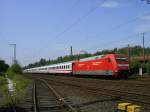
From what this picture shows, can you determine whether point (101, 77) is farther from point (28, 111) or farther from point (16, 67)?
point (16, 67)

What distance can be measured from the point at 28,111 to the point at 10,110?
2.87 feet

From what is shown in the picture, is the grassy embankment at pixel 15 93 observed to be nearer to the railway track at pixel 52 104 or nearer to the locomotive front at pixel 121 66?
the railway track at pixel 52 104

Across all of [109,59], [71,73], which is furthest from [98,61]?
[71,73]

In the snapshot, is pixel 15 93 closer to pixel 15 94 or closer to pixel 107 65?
Result: pixel 15 94

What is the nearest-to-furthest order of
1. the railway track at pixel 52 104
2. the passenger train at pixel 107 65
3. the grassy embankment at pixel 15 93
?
1. the railway track at pixel 52 104
2. the grassy embankment at pixel 15 93
3. the passenger train at pixel 107 65

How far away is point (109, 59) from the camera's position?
1439 inches

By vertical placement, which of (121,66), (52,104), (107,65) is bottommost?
(52,104)

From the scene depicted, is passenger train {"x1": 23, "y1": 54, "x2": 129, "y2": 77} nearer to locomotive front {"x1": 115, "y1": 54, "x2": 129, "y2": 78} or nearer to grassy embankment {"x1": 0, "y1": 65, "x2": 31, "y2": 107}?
locomotive front {"x1": 115, "y1": 54, "x2": 129, "y2": 78}

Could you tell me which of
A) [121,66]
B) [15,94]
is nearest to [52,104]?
[15,94]

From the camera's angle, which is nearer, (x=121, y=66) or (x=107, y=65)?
(x=121, y=66)

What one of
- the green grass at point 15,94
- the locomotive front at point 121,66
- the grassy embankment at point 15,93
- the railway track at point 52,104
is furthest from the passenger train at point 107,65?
the railway track at point 52,104

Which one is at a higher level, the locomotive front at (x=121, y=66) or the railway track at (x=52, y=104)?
the locomotive front at (x=121, y=66)

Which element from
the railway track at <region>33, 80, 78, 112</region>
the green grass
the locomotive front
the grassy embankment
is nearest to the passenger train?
the locomotive front

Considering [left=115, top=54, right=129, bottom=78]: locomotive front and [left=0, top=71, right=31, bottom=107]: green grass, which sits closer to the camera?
[left=0, top=71, right=31, bottom=107]: green grass
